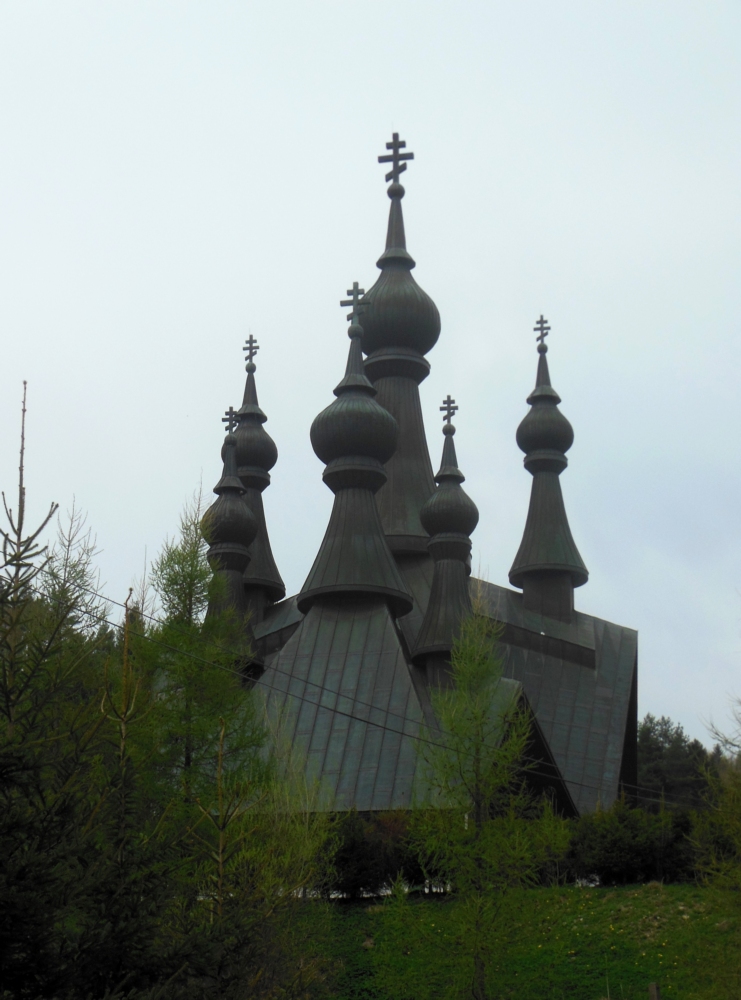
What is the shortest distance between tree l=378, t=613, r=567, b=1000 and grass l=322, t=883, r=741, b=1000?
17 cm

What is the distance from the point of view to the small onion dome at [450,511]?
3092 centimetres

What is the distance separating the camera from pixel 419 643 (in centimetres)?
2894

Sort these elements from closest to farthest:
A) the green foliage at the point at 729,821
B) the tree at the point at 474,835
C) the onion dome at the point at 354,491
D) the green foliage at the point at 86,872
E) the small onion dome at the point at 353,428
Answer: the green foliage at the point at 86,872
the green foliage at the point at 729,821
the tree at the point at 474,835
the onion dome at the point at 354,491
the small onion dome at the point at 353,428

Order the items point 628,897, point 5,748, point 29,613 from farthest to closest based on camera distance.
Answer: point 628,897 → point 29,613 → point 5,748

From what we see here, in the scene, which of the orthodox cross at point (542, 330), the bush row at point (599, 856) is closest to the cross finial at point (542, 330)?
the orthodox cross at point (542, 330)

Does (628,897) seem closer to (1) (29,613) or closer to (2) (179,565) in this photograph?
(2) (179,565)

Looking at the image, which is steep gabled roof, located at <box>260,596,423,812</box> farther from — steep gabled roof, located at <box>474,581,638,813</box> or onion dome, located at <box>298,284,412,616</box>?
steep gabled roof, located at <box>474,581,638,813</box>

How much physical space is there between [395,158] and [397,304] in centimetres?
488

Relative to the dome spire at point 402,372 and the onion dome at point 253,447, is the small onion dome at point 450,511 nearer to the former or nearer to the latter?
the dome spire at point 402,372

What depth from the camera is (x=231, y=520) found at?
32719mm

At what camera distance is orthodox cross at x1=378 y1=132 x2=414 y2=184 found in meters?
36.4

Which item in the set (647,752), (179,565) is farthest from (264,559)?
(647,752)

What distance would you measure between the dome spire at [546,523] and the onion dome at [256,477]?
6.84m

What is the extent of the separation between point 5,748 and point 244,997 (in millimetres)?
2385
